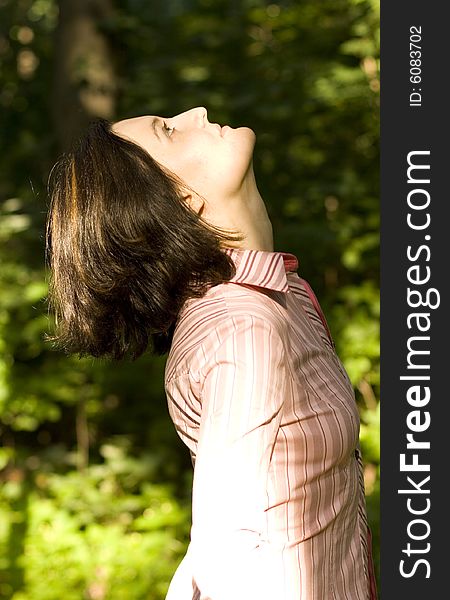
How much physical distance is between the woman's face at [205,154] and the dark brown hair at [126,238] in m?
0.03

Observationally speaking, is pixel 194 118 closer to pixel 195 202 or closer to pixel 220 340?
pixel 195 202

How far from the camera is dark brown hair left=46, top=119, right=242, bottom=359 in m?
1.67

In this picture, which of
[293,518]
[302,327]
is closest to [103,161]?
[302,327]

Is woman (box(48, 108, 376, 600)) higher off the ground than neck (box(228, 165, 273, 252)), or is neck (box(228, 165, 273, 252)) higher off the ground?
neck (box(228, 165, 273, 252))

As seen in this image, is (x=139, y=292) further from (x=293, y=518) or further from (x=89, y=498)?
(x=89, y=498)

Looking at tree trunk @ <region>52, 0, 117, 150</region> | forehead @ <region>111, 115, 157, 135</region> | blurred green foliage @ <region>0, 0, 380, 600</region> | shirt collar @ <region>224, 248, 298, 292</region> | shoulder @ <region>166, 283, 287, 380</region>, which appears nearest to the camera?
shoulder @ <region>166, 283, 287, 380</region>

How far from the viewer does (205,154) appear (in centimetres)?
172

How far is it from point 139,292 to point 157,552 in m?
3.07

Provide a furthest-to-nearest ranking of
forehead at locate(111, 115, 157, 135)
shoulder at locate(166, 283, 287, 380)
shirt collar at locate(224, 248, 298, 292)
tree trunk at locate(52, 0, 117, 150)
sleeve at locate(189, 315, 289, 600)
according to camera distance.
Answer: tree trunk at locate(52, 0, 117, 150), forehead at locate(111, 115, 157, 135), shirt collar at locate(224, 248, 298, 292), shoulder at locate(166, 283, 287, 380), sleeve at locate(189, 315, 289, 600)

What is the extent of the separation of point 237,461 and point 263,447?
0.05 meters

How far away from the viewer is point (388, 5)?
3.09 metres

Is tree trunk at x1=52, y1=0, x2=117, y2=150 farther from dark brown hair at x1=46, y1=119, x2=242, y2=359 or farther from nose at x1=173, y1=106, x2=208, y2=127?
dark brown hair at x1=46, y1=119, x2=242, y2=359

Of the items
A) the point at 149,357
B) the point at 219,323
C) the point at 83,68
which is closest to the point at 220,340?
the point at 219,323

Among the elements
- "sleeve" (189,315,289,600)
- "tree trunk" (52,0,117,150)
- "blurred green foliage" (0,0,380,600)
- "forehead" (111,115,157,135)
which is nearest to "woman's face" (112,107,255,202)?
"forehead" (111,115,157,135)
